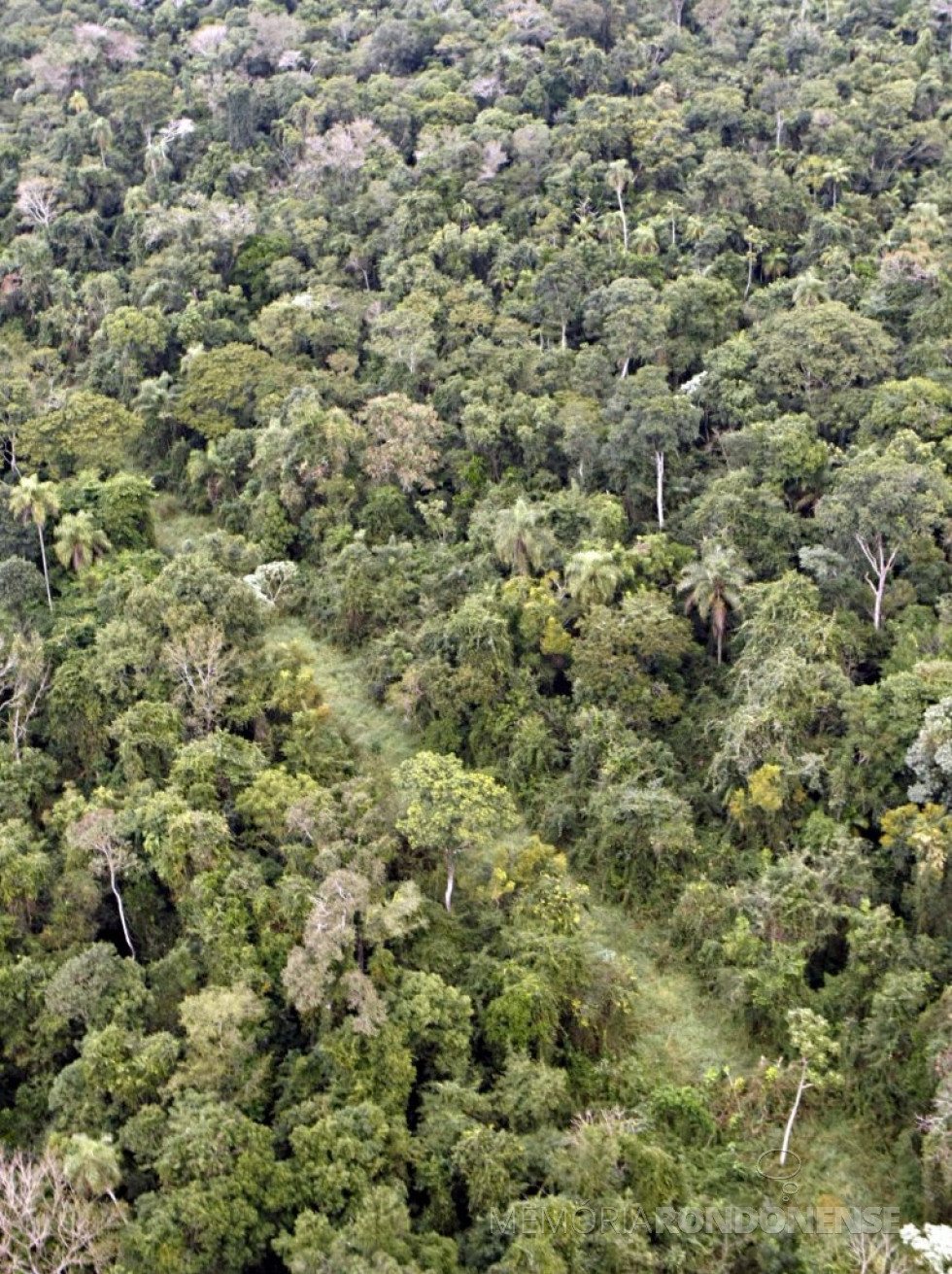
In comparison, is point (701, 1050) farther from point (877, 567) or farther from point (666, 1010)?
point (877, 567)

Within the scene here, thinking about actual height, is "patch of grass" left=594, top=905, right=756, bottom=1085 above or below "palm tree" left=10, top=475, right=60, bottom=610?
below

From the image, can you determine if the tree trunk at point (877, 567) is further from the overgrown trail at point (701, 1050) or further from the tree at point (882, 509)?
the overgrown trail at point (701, 1050)

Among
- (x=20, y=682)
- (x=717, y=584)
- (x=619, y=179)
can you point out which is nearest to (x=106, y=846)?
(x=20, y=682)

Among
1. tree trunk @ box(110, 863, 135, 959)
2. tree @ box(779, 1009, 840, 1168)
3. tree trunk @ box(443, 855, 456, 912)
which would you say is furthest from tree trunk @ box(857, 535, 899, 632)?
tree trunk @ box(110, 863, 135, 959)

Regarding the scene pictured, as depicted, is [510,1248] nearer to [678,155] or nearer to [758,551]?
[758,551]

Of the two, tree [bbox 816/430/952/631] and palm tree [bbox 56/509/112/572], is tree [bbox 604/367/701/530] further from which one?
palm tree [bbox 56/509/112/572]

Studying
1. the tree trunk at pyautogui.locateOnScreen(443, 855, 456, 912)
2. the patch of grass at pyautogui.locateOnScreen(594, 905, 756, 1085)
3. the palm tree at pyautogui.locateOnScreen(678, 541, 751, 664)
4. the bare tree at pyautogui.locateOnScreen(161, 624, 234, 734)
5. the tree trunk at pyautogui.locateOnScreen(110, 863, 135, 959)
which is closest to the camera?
the patch of grass at pyautogui.locateOnScreen(594, 905, 756, 1085)

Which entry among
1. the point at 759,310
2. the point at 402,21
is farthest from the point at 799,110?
the point at 402,21
